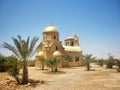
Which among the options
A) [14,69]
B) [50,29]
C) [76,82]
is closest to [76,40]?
[50,29]

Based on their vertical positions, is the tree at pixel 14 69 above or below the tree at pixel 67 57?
below

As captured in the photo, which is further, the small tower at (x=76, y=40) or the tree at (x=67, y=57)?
the small tower at (x=76, y=40)

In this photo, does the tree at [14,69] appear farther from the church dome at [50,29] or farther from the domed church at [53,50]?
the church dome at [50,29]

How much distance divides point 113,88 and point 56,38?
Answer: 28.2 metres

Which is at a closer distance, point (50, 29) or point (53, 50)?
point (53, 50)

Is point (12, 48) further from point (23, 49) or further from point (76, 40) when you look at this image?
point (76, 40)

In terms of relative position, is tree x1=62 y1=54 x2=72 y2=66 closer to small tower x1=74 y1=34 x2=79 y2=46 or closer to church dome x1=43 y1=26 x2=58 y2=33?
church dome x1=43 y1=26 x2=58 y2=33

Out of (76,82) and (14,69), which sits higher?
(14,69)

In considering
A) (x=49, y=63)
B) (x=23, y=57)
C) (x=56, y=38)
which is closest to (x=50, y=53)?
(x=56, y=38)

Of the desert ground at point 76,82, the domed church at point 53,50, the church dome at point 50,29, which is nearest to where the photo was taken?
the desert ground at point 76,82

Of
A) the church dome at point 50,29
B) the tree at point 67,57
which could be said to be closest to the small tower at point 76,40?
the tree at point 67,57

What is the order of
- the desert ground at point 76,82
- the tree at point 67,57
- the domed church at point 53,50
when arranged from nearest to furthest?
the desert ground at point 76,82 → the domed church at point 53,50 → the tree at point 67,57

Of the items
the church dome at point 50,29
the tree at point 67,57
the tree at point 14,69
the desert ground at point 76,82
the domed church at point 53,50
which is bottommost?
the desert ground at point 76,82

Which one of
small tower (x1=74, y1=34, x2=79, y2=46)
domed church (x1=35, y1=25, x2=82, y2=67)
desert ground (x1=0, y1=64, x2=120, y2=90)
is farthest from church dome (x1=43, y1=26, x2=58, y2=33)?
desert ground (x1=0, y1=64, x2=120, y2=90)
